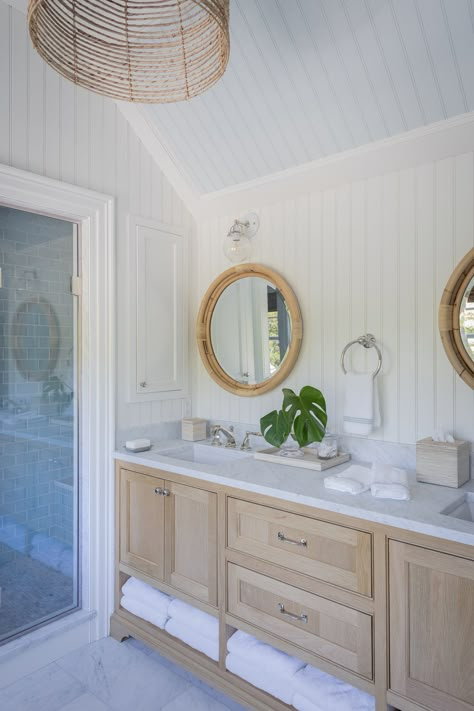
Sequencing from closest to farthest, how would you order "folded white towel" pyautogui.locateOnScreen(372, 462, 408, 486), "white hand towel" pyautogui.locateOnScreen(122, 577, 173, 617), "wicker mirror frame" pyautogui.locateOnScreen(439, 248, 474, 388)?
"folded white towel" pyautogui.locateOnScreen(372, 462, 408, 486) → "wicker mirror frame" pyautogui.locateOnScreen(439, 248, 474, 388) → "white hand towel" pyautogui.locateOnScreen(122, 577, 173, 617)

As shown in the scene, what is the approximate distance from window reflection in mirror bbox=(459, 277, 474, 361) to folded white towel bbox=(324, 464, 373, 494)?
610mm

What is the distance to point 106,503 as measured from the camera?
249cm

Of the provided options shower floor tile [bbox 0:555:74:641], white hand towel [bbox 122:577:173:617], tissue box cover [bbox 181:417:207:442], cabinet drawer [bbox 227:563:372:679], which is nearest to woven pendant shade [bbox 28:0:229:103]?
tissue box cover [bbox 181:417:207:442]

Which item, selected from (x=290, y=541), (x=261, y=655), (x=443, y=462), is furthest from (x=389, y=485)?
→ (x=261, y=655)

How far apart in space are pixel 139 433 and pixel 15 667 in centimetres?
113

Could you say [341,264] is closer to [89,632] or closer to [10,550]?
[10,550]

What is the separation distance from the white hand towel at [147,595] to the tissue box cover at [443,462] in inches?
49.6

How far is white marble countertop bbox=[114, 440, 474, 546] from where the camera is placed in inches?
58.4

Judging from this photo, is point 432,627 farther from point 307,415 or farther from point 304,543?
A: point 307,415

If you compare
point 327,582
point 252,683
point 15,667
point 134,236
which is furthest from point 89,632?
point 134,236

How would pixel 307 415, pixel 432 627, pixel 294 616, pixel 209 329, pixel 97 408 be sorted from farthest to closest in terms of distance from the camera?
pixel 209 329 → pixel 97 408 → pixel 307 415 → pixel 294 616 → pixel 432 627

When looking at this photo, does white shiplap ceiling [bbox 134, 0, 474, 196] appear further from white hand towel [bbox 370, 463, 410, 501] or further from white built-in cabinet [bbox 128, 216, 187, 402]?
white hand towel [bbox 370, 463, 410, 501]

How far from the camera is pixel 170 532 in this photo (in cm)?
224

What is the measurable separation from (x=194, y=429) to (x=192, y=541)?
0.70 metres
